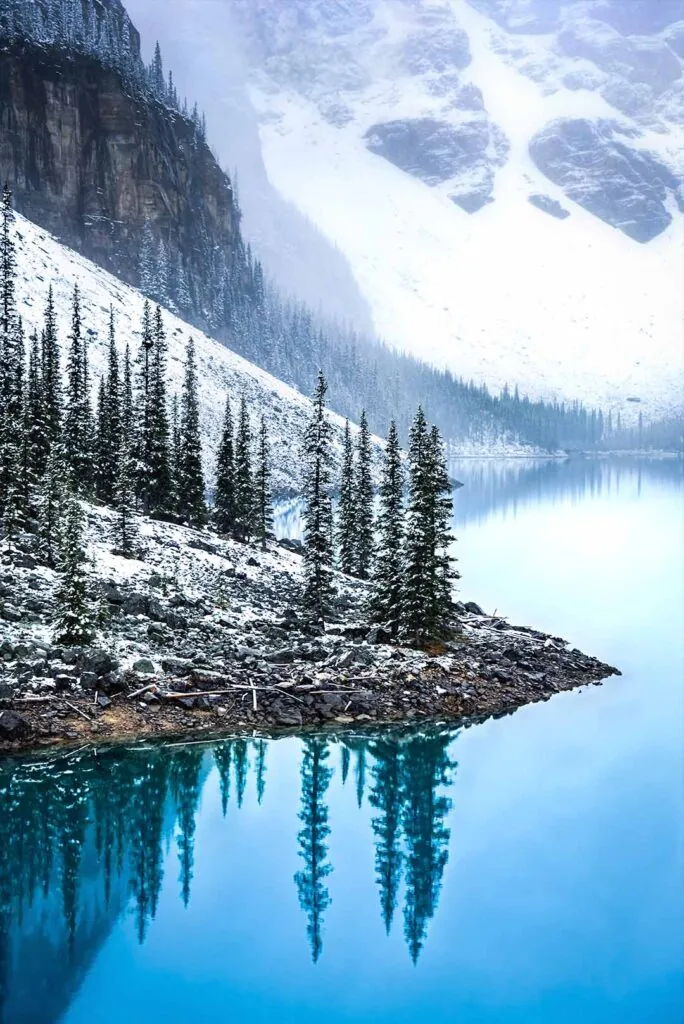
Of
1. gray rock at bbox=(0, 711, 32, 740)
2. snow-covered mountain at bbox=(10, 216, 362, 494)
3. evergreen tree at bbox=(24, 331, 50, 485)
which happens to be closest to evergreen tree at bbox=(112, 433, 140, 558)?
evergreen tree at bbox=(24, 331, 50, 485)

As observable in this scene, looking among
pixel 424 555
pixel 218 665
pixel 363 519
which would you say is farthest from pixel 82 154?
pixel 218 665

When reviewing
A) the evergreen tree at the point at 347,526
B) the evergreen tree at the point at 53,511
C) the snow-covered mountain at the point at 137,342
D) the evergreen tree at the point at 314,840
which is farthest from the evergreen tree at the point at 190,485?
the snow-covered mountain at the point at 137,342

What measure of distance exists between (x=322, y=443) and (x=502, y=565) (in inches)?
1421

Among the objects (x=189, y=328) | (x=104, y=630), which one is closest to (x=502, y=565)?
(x=104, y=630)

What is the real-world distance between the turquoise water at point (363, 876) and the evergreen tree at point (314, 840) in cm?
7

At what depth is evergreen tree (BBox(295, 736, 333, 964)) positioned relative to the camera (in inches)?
920

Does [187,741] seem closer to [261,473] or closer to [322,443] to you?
[322,443]

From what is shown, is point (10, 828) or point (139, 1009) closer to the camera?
point (139, 1009)

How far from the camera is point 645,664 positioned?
4609cm

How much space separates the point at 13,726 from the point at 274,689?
1000 cm

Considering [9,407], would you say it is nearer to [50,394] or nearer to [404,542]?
[50,394]

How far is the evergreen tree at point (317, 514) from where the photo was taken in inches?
1768

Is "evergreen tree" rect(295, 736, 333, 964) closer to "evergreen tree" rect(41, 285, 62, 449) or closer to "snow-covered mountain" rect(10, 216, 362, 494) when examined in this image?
"evergreen tree" rect(41, 285, 62, 449)

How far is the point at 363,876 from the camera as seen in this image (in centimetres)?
2556
